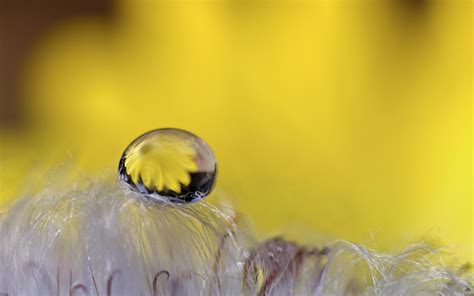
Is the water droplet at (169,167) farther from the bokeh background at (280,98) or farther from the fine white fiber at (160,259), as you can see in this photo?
the bokeh background at (280,98)

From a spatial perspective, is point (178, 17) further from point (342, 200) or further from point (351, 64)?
point (342, 200)

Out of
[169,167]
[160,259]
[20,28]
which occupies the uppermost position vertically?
[20,28]

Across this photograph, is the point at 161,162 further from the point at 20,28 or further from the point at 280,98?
the point at 20,28

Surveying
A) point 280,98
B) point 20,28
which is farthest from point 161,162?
point 20,28

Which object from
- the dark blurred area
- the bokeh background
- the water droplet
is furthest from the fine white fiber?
the dark blurred area

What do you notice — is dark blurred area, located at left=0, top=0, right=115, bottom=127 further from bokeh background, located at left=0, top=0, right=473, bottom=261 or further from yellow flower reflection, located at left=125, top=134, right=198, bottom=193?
yellow flower reflection, located at left=125, top=134, right=198, bottom=193

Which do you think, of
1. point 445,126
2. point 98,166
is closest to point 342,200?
point 445,126

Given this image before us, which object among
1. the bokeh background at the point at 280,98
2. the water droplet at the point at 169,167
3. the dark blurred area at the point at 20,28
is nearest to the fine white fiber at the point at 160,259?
the water droplet at the point at 169,167
